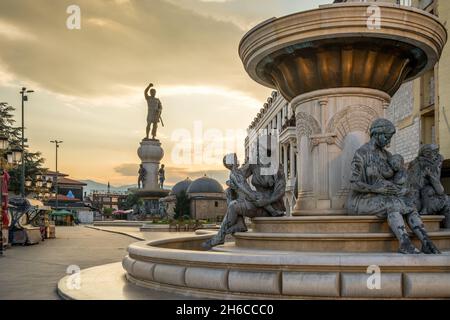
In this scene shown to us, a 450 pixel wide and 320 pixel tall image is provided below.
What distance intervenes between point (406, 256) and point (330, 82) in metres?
4.06

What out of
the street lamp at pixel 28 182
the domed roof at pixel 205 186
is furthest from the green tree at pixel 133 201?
the street lamp at pixel 28 182

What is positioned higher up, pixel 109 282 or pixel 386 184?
pixel 386 184

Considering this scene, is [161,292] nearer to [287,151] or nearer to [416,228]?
[416,228]

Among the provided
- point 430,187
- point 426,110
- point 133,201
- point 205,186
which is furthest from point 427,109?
point 133,201

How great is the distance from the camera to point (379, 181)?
7.36 meters

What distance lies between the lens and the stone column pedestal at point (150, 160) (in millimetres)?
50406

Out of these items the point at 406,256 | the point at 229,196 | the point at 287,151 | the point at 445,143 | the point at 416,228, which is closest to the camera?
the point at 406,256

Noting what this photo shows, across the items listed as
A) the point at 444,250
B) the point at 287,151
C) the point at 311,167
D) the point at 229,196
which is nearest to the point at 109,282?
the point at 229,196

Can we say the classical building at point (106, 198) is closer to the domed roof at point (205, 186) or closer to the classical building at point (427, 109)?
the domed roof at point (205, 186)

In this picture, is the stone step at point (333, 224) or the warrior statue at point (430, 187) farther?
the warrior statue at point (430, 187)

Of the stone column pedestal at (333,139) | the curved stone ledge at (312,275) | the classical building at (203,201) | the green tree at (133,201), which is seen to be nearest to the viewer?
the curved stone ledge at (312,275)

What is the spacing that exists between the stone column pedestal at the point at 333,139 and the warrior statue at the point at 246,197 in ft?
1.38

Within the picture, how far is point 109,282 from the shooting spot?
7.80 meters

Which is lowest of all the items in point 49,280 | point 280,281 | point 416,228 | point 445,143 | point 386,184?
point 49,280
